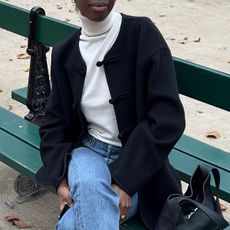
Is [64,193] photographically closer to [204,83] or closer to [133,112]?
[133,112]

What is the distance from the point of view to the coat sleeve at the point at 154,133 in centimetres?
234

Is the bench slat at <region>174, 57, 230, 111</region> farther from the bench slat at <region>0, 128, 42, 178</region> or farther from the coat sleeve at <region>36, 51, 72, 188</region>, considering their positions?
the bench slat at <region>0, 128, 42, 178</region>

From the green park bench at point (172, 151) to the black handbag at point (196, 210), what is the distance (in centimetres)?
30

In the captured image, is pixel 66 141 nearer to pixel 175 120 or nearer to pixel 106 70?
pixel 106 70

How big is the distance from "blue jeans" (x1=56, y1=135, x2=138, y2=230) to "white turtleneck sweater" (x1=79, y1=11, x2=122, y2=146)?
0.15 m

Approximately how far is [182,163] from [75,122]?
0.67 m

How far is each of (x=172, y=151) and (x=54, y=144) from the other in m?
0.78

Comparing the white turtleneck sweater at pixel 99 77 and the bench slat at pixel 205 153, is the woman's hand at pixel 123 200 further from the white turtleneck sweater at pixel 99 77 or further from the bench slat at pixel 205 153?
the bench slat at pixel 205 153

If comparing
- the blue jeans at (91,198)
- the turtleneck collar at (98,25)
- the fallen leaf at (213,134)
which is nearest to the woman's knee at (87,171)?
the blue jeans at (91,198)

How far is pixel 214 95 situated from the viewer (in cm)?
277

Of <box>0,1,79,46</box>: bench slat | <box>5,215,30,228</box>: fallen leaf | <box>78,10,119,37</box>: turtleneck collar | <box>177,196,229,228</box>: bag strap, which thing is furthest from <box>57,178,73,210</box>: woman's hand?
<box>0,1,79,46</box>: bench slat

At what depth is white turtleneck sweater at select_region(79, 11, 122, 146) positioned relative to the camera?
8.20ft

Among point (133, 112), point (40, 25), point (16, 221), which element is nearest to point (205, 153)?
point (133, 112)

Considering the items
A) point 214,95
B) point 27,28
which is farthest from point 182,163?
point 27,28
